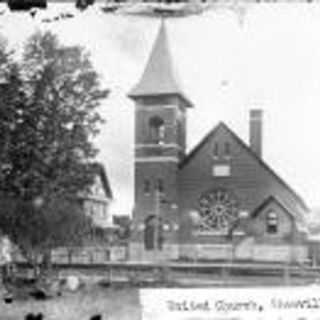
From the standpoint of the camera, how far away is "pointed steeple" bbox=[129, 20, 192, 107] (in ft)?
4.56

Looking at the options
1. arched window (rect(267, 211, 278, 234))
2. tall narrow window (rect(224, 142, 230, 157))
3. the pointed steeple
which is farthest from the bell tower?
arched window (rect(267, 211, 278, 234))

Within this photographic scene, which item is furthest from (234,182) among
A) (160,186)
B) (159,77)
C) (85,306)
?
(85,306)

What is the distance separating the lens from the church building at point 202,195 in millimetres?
1381

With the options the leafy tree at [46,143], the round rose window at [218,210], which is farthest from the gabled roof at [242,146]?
the leafy tree at [46,143]

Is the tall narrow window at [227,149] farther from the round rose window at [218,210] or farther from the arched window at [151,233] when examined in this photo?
the arched window at [151,233]

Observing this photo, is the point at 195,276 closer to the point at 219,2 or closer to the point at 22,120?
the point at 22,120

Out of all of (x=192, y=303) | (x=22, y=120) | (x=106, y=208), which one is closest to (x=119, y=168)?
(x=106, y=208)

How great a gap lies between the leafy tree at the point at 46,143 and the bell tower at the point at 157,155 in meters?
0.12

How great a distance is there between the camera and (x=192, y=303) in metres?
1.36

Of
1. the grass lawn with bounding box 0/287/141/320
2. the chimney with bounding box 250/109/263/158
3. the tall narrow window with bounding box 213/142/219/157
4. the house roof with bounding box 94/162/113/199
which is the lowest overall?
the grass lawn with bounding box 0/287/141/320

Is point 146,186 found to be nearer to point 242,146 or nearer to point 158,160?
point 158,160

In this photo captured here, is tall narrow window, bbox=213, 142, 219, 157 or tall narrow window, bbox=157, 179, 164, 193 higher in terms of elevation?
tall narrow window, bbox=213, 142, 219, 157

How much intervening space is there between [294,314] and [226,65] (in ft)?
2.26

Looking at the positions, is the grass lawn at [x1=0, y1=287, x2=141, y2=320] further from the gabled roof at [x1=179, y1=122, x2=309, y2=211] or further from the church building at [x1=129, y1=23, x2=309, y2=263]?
the gabled roof at [x1=179, y1=122, x2=309, y2=211]
